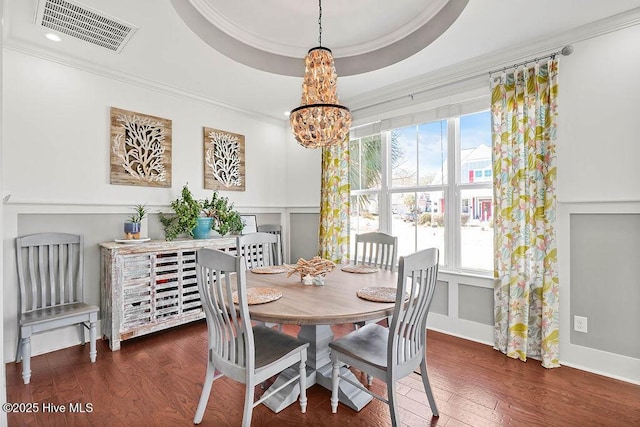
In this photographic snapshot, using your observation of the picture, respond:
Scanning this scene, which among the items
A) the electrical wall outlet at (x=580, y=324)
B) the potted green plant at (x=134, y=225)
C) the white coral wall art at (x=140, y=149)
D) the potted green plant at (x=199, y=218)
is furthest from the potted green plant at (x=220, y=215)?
the electrical wall outlet at (x=580, y=324)

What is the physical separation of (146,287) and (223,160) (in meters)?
1.75

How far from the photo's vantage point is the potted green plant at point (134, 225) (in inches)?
121

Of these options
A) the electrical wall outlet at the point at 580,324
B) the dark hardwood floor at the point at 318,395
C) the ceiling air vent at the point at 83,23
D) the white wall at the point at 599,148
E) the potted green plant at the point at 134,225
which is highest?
the ceiling air vent at the point at 83,23

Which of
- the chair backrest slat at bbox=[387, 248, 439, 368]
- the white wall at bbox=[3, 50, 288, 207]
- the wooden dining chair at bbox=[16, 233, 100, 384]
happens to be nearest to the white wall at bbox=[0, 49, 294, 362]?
the white wall at bbox=[3, 50, 288, 207]

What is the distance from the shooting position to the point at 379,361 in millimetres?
1785

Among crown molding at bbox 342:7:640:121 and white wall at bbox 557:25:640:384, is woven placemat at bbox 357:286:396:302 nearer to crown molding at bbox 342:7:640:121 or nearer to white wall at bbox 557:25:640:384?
white wall at bbox 557:25:640:384

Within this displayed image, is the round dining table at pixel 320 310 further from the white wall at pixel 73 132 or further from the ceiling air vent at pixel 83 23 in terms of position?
the ceiling air vent at pixel 83 23

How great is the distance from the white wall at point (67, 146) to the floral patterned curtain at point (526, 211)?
316 cm

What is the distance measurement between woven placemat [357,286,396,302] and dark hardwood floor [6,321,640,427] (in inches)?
29.8

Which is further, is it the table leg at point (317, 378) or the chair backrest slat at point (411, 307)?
the table leg at point (317, 378)

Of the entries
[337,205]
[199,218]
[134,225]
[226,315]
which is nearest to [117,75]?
[134,225]

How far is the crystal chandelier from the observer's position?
7.08 feet

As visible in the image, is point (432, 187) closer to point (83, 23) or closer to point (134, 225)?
point (134, 225)

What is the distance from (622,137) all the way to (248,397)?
3.04 metres
